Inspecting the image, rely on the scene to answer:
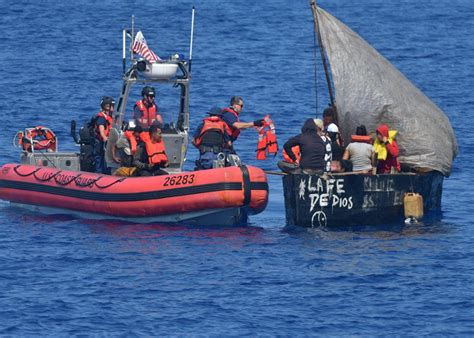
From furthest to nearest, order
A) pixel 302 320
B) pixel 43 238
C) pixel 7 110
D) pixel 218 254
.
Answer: pixel 7 110 → pixel 43 238 → pixel 218 254 → pixel 302 320

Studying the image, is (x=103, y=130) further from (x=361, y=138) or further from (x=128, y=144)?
(x=361, y=138)

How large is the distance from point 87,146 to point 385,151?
6042 mm

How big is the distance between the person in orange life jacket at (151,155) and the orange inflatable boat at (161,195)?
49 centimetres

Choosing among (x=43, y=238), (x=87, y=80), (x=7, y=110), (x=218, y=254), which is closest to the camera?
(x=218, y=254)

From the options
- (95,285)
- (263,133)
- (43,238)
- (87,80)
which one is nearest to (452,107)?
(87,80)

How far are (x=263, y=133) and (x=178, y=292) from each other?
20.2 feet

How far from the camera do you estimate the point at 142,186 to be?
79.7ft

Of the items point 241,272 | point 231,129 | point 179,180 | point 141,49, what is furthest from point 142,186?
point 241,272

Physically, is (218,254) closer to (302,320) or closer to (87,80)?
(302,320)

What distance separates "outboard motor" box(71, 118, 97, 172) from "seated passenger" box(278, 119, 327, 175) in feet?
14.6

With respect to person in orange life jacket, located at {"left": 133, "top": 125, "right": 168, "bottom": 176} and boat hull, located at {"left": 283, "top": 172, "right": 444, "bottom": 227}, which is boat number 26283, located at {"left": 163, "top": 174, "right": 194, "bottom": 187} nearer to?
person in orange life jacket, located at {"left": 133, "top": 125, "right": 168, "bottom": 176}

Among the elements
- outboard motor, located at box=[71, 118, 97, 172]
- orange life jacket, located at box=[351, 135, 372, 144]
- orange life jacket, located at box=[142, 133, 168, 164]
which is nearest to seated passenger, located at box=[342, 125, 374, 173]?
orange life jacket, located at box=[351, 135, 372, 144]

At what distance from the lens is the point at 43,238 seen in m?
23.8

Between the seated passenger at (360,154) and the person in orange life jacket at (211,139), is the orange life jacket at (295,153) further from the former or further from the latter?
the person in orange life jacket at (211,139)
